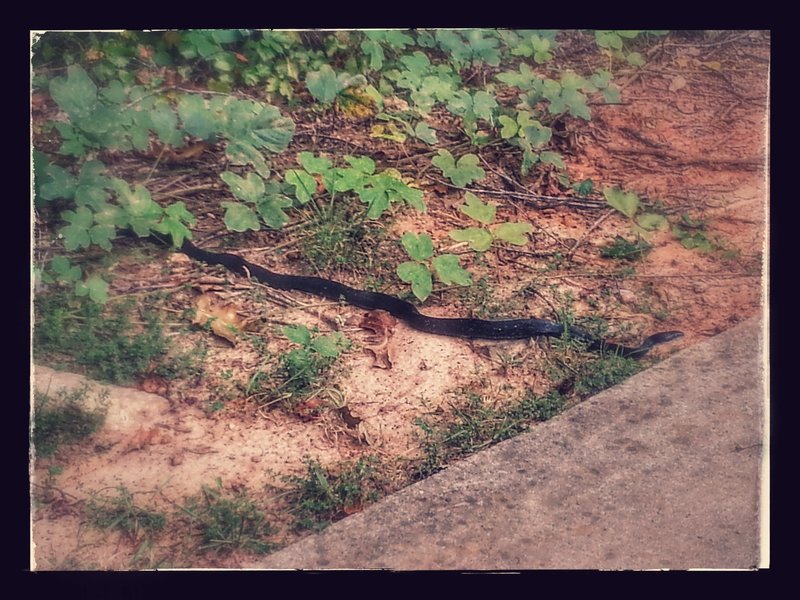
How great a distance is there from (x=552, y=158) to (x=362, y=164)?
0.80m

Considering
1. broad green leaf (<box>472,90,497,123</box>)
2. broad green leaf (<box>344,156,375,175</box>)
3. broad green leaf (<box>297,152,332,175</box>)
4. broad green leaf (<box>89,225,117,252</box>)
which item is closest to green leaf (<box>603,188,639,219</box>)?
broad green leaf (<box>472,90,497,123</box>)

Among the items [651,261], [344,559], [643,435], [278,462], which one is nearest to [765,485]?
[643,435]

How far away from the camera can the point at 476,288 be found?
377 cm

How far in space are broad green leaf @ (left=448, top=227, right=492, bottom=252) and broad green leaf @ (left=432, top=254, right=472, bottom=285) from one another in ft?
0.29

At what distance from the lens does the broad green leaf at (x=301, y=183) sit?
3.72 meters

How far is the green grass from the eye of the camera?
355 centimetres

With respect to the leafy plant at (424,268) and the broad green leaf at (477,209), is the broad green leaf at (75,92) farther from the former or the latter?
the broad green leaf at (477,209)

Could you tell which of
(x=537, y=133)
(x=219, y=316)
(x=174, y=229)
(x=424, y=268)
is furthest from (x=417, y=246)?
(x=174, y=229)

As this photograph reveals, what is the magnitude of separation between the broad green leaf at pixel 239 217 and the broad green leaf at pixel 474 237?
808 millimetres

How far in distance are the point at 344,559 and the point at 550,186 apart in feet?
5.70

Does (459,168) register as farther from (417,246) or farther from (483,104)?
(417,246)

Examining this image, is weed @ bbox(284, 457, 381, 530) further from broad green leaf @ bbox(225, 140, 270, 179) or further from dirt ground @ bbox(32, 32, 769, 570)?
broad green leaf @ bbox(225, 140, 270, 179)

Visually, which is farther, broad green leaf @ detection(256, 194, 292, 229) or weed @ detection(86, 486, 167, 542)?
broad green leaf @ detection(256, 194, 292, 229)

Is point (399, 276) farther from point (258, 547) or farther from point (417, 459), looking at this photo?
point (258, 547)
